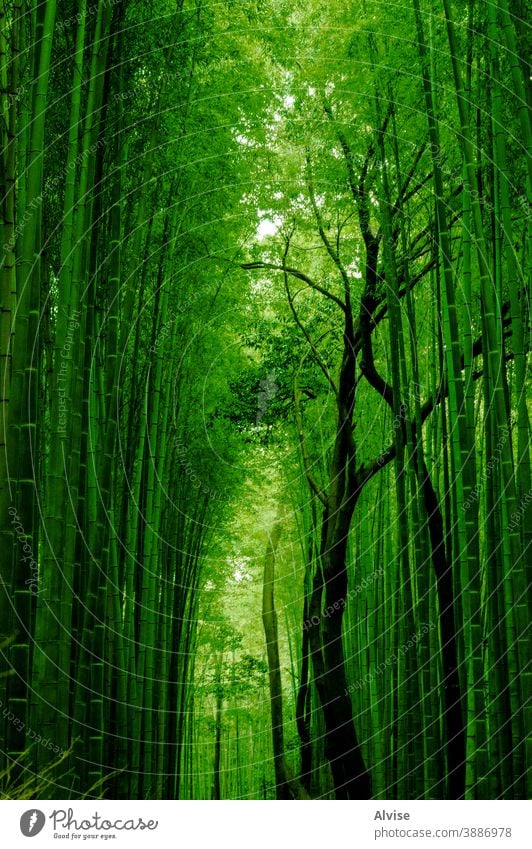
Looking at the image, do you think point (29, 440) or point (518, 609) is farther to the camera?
point (518, 609)

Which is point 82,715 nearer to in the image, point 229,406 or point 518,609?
point 518,609

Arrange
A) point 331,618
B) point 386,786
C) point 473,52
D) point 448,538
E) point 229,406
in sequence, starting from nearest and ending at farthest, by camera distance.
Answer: point 473,52
point 448,538
point 386,786
point 331,618
point 229,406

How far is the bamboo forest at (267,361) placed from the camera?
3225mm

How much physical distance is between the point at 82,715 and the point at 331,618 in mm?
3095

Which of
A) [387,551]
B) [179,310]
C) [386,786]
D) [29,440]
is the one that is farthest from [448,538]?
[29,440]

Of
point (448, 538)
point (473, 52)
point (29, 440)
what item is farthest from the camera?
point (448, 538)

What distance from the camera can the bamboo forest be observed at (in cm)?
322

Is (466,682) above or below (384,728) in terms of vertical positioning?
above

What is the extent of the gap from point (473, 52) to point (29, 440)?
3091 mm

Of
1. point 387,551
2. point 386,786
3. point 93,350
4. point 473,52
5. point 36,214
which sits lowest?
point 386,786

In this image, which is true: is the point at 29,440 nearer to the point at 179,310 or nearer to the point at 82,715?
the point at 82,715

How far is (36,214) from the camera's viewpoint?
2.85 m

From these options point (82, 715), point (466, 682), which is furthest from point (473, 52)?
point (82, 715)

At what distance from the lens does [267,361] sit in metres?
7.60
